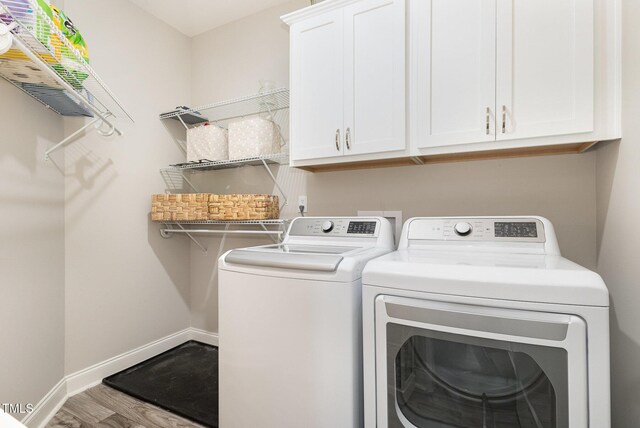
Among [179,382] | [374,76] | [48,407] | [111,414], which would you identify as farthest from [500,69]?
[48,407]

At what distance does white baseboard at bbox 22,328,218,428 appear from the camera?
163 cm

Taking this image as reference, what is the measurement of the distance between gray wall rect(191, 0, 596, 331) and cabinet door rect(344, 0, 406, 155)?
0.38 meters

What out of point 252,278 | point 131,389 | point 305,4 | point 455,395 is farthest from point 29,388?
point 305,4

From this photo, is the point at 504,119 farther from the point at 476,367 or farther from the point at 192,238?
the point at 192,238

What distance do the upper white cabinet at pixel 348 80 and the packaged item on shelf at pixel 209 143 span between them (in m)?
0.76

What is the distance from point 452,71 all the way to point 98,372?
279cm

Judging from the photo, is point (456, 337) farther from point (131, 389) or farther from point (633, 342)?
point (131, 389)

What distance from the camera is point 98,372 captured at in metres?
2.04

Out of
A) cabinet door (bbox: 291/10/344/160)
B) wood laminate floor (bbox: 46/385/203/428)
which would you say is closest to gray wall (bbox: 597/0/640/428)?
cabinet door (bbox: 291/10/344/160)

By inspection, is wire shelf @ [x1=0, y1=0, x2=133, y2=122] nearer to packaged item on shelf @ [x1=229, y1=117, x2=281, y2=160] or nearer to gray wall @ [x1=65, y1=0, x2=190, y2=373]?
gray wall @ [x1=65, y1=0, x2=190, y2=373]

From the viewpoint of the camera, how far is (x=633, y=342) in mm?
1021

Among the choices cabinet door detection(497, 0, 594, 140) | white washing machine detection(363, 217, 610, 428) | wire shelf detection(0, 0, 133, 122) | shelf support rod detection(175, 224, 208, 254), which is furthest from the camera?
shelf support rod detection(175, 224, 208, 254)

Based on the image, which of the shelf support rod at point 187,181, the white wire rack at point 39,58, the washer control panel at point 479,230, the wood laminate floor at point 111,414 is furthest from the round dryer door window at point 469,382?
the shelf support rod at point 187,181

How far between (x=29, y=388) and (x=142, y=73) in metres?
2.12
